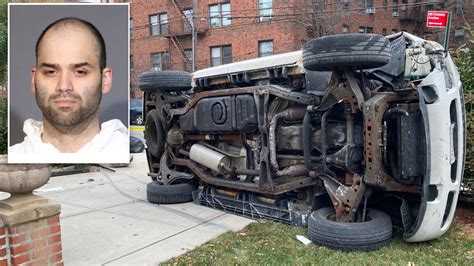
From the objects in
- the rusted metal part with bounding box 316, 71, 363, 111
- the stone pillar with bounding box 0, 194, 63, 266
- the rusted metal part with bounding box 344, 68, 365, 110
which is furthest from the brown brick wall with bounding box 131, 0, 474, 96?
the stone pillar with bounding box 0, 194, 63, 266

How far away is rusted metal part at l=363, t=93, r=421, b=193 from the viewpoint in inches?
167

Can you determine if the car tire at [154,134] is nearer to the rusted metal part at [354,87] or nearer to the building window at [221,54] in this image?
the rusted metal part at [354,87]

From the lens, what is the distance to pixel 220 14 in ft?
94.4

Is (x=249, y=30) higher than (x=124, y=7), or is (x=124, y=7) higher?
(x=249, y=30)

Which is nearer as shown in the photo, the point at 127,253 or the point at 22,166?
the point at 22,166

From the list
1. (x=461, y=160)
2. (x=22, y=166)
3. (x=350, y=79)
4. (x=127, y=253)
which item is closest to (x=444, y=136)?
(x=461, y=160)

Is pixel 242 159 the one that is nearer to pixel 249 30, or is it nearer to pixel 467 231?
pixel 467 231

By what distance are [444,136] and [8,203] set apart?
152 inches

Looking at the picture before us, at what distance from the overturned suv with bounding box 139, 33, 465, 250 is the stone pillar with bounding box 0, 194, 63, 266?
2.60 meters

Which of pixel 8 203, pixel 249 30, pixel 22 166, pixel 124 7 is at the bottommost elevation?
pixel 8 203

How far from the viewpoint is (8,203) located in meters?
3.21

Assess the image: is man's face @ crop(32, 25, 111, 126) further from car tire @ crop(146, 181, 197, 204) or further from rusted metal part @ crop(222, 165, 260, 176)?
car tire @ crop(146, 181, 197, 204)

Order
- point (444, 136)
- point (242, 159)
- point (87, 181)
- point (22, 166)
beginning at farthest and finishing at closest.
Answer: point (87, 181)
point (242, 159)
point (444, 136)
point (22, 166)

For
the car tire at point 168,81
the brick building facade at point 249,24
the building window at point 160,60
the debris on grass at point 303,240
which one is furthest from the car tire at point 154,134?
the building window at point 160,60
